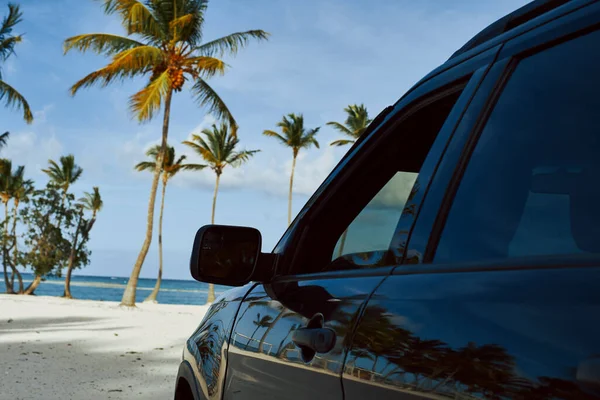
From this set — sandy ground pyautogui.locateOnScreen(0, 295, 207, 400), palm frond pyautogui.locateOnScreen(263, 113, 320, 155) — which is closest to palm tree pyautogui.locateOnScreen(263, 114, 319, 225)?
palm frond pyautogui.locateOnScreen(263, 113, 320, 155)

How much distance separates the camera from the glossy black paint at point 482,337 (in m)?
0.72

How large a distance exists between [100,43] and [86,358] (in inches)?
602

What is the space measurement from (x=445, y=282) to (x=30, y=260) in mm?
42052

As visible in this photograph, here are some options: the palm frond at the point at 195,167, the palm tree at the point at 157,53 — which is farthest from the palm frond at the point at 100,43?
the palm frond at the point at 195,167

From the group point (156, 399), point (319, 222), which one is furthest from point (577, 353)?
point (156, 399)

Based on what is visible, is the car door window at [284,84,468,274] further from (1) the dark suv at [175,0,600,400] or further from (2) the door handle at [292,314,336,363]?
(2) the door handle at [292,314,336,363]

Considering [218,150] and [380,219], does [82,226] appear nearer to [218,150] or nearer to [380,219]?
[218,150]

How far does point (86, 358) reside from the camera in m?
9.52

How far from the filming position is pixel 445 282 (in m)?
1.01

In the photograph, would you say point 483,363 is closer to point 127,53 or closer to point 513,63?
point 513,63

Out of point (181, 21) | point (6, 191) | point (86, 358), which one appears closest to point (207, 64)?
point (181, 21)

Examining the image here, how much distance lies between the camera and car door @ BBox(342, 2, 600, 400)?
0.76 meters

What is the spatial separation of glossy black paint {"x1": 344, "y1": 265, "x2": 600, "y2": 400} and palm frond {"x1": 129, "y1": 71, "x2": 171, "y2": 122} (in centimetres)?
2122

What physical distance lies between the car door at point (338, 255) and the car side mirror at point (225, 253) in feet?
0.32
